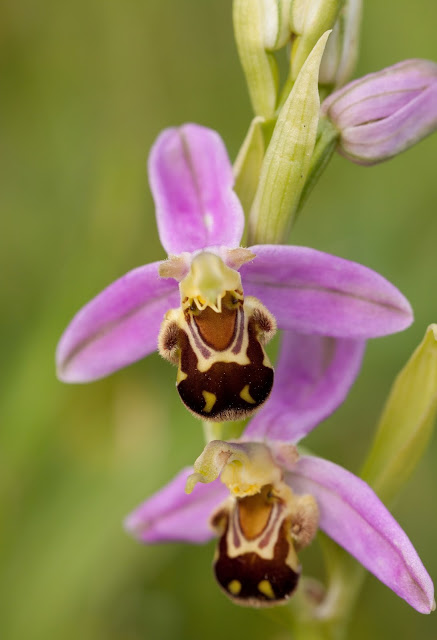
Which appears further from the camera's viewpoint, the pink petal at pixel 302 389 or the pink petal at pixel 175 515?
the pink petal at pixel 175 515

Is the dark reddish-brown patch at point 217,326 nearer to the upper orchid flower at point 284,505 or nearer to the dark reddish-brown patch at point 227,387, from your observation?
the dark reddish-brown patch at point 227,387

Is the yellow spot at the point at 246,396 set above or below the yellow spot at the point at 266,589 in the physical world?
above

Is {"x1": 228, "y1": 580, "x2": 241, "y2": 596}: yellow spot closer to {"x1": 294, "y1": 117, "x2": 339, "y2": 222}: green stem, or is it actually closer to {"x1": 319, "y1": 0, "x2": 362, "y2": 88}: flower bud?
{"x1": 294, "y1": 117, "x2": 339, "y2": 222}: green stem

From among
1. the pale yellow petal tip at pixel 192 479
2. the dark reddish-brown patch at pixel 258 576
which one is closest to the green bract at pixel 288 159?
the pale yellow petal tip at pixel 192 479

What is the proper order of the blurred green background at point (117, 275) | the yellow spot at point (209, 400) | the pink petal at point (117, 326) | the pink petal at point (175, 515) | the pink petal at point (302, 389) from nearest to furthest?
the yellow spot at point (209, 400) → the pink petal at point (117, 326) → the pink petal at point (302, 389) → the pink petal at point (175, 515) → the blurred green background at point (117, 275)

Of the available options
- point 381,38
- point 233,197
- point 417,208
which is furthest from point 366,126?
point 381,38

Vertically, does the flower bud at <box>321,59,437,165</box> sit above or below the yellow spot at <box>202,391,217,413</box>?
above

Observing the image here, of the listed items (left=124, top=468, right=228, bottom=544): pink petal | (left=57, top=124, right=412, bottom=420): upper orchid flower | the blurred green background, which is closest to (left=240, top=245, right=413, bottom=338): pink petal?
(left=57, top=124, right=412, bottom=420): upper orchid flower
